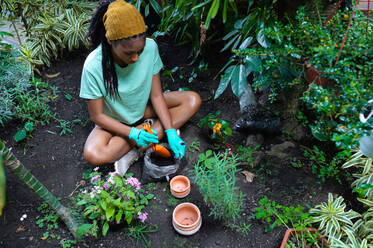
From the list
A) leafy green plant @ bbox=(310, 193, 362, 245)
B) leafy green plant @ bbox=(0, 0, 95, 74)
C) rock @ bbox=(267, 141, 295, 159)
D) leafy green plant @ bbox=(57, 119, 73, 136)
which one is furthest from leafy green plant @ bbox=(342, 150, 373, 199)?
leafy green plant @ bbox=(0, 0, 95, 74)

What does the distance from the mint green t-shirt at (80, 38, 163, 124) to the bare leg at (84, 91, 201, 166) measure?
0.48ft

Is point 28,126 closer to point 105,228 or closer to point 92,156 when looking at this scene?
point 92,156

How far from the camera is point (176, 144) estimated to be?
1882 mm

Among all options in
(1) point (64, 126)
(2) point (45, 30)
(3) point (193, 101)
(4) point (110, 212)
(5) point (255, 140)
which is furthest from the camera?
(2) point (45, 30)

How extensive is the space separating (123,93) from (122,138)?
0.34m

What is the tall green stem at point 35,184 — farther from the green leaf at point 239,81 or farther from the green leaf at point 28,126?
the green leaf at point 239,81

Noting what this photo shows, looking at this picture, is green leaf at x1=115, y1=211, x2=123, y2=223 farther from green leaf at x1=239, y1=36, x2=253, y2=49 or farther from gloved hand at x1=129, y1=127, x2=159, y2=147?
green leaf at x1=239, y1=36, x2=253, y2=49

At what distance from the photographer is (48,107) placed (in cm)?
241

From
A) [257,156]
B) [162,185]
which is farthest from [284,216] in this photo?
[162,185]

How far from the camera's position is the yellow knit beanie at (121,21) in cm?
141

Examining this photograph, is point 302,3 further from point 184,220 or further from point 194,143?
point 184,220

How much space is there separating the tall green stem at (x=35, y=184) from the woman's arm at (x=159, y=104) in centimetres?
87

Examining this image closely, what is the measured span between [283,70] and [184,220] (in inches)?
42.0

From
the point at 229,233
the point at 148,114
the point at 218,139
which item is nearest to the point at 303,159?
the point at 218,139
